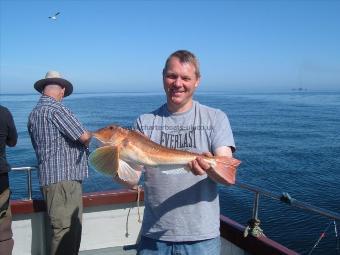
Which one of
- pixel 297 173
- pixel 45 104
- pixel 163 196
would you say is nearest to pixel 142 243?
pixel 163 196

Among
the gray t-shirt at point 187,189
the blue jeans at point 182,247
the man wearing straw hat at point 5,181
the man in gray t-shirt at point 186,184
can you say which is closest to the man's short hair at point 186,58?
the man in gray t-shirt at point 186,184

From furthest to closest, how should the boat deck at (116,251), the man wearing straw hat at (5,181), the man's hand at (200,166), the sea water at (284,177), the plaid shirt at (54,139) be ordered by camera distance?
1. the sea water at (284,177)
2. the boat deck at (116,251)
3. the plaid shirt at (54,139)
4. the man wearing straw hat at (5,181)
5. the man's hand at (200,166)

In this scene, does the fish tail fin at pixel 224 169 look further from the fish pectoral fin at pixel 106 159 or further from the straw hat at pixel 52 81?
the straw hat at pixel 52 81

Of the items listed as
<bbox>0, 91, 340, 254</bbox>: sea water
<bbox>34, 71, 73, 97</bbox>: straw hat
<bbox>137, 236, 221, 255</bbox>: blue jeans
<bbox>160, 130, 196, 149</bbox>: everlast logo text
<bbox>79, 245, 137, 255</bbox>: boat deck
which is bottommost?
<bbox>0, 91, 340, 254</bbox>: sea water

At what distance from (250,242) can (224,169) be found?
84.6 inches

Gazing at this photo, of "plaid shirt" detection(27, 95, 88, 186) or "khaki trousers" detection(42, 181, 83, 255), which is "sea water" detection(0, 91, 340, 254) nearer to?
"khaki trousers" detection(42, 181, 83, 255)

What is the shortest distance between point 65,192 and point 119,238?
153 cm

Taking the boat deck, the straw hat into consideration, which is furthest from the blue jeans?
the boat deck

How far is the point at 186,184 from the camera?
111 inches

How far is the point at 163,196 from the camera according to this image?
2855 millimetres

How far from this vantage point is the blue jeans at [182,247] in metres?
2.80

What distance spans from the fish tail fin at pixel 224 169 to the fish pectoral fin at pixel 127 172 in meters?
0.65

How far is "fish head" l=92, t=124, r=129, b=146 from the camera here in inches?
112

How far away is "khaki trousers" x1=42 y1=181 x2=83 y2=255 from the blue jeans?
8.26 feet
